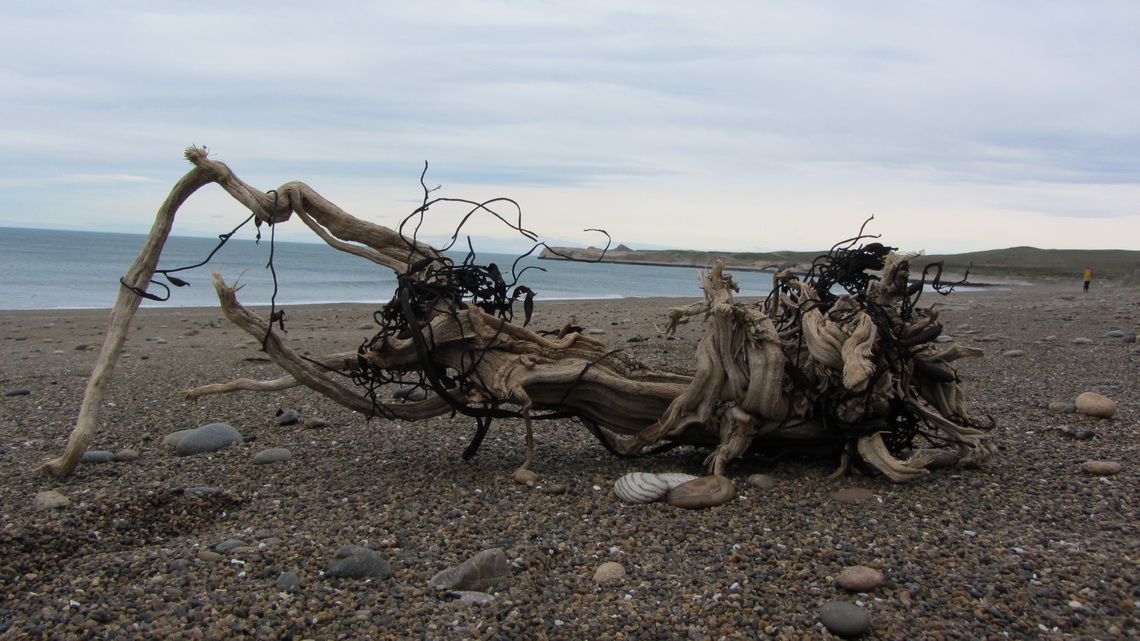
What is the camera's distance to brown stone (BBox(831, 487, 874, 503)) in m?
4.51

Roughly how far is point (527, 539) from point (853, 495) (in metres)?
1.86

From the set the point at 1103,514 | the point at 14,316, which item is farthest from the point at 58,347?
the point at 1103,514

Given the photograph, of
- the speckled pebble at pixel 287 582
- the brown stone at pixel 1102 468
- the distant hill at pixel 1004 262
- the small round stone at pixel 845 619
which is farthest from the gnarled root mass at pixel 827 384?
the distant hill at pixel 1004 262

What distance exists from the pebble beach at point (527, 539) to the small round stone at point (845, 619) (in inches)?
0.5

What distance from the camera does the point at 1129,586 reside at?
3281 mm

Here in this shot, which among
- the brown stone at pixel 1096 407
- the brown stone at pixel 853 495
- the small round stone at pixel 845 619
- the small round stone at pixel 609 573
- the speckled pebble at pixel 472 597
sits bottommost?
the speckled pebble at pixel 472 597

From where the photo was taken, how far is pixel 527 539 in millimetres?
4043

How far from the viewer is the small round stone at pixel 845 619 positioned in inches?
121

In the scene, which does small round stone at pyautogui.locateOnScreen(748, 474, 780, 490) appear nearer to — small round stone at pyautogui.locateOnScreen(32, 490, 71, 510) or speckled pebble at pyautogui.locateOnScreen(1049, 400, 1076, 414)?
speckled pebble at pyautogui.locateOnScreen(1049, 400, 1076, 414)

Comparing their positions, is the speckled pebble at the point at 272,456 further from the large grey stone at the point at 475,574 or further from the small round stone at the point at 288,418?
the large grey stone at the point at 475,574

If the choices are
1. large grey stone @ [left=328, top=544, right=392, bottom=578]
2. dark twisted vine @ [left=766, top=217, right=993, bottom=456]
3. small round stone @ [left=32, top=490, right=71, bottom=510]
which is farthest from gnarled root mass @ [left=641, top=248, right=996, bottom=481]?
small round stone @ [left=32, top=490, right=71, bottom=510]

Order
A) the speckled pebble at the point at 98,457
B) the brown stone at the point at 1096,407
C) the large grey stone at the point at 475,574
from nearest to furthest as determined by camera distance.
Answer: the large grey stone at the point at 475,574 < the speckled pebble at the point at 98,457 < the brown stone at the point at 1096,407

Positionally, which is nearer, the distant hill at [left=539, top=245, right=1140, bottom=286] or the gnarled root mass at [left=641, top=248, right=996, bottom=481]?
the gnarled root mass at [left=641, top=248, right=996, bottom=481]

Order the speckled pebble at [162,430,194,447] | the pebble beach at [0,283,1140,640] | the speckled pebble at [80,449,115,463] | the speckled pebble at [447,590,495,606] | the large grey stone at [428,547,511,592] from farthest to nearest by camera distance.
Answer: the speckled pebble at [162,430,194,447] < the speckled pebble at [80,449,115,463] < the large grey stone at [428,547,511,592] < the speckled pebble at [447,590,495,606] < the pebble beach at [0,283,1140,640]
